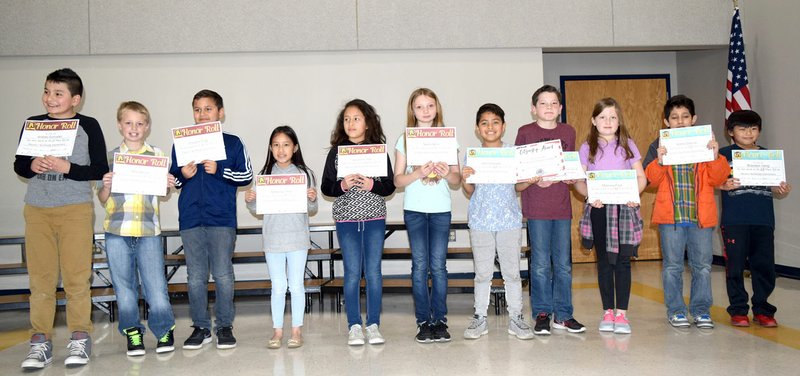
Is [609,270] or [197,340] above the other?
[609,270]

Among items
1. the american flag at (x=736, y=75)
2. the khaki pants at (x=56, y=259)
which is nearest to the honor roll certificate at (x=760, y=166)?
the american flag at (x=736, y=75)

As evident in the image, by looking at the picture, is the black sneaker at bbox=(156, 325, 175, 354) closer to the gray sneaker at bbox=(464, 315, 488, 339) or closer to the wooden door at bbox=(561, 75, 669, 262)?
the gray sneaker at bbox=(464, 315, 488, 339)

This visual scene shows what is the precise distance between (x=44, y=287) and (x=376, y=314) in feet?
5.90

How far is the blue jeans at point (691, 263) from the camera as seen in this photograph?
13.3 ft

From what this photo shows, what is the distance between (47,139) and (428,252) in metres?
2.14

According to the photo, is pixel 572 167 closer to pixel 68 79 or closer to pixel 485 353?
pixel 485 353

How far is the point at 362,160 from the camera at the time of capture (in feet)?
12.4

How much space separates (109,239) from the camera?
3697 millimetres

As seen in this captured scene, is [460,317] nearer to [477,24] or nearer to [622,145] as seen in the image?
[622,145]

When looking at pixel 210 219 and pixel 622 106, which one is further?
pixel 622 106

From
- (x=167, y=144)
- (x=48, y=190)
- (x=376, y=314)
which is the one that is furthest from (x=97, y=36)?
(x=376, y=314)

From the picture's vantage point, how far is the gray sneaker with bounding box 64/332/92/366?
360cm

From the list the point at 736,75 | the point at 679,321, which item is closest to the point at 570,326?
the point at 679,321

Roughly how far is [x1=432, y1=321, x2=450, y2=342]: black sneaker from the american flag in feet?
14.2
